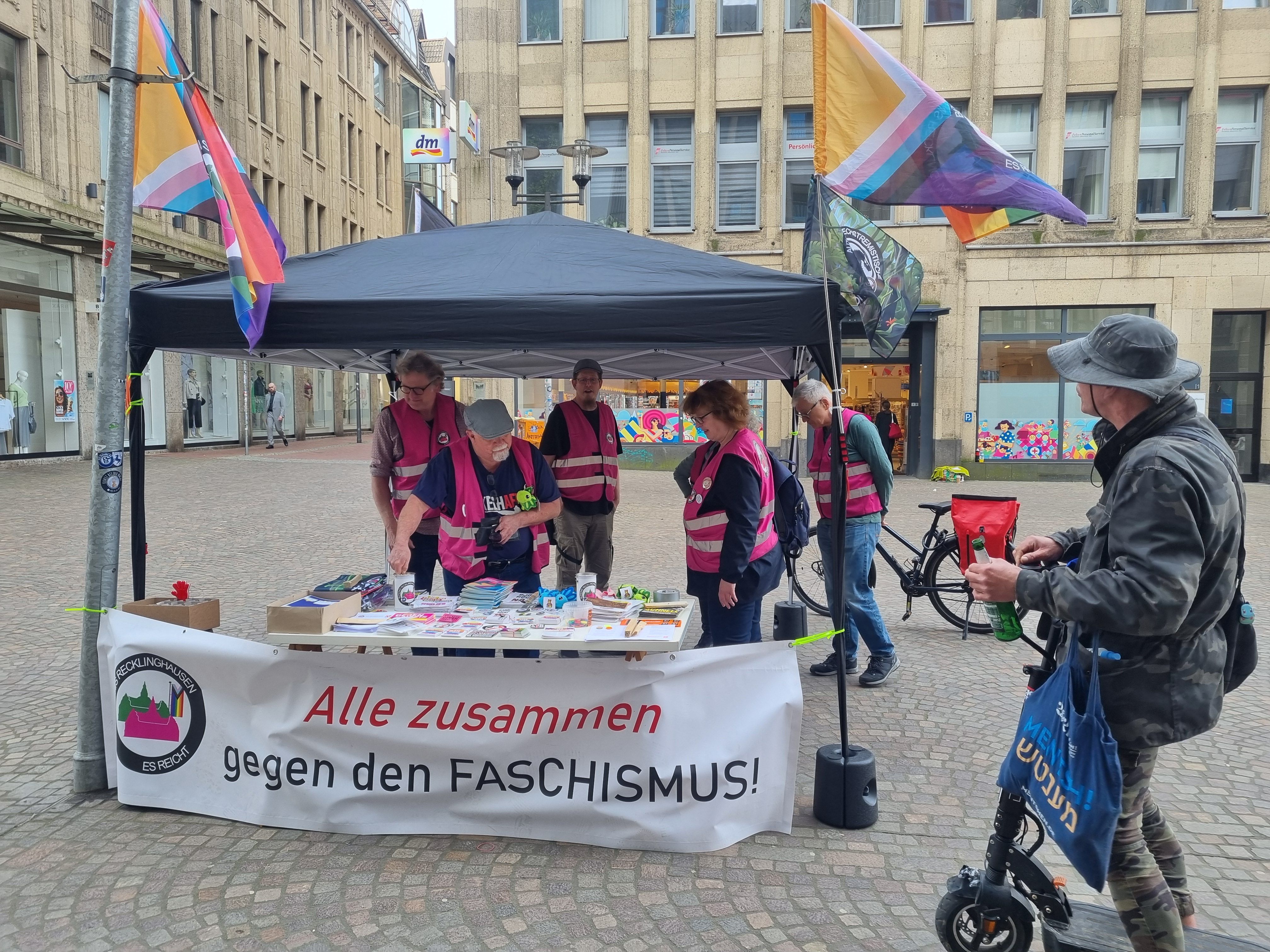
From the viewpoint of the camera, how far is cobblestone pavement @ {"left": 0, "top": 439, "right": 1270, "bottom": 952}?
119 inches

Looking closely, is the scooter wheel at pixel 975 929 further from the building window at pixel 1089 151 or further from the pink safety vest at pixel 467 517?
the building window at pixel 1089 151

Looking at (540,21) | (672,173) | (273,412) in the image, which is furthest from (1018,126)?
(273,412)

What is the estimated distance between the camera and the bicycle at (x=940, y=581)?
685 centimetres

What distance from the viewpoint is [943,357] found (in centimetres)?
1886

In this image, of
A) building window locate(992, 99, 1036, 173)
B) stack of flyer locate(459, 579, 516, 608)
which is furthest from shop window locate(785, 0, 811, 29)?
stack of flyer locate(459, 579, 516, 608)

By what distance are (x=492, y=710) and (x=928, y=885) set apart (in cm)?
171

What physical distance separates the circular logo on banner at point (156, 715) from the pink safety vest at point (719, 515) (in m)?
2.31

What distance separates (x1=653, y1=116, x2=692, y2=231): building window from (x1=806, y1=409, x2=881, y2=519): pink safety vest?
14.9 metres

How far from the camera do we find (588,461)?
626 centimetres

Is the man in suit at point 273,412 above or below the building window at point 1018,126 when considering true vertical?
below

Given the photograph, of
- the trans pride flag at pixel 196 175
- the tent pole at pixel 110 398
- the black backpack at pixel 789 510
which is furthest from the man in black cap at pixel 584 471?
the tent pole at pixel 110 398

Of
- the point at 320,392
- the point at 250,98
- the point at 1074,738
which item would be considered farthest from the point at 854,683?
the point at 320,392

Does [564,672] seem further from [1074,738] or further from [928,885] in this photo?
[1074,738]

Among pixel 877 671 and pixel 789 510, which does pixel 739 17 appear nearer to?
pixel 789 510
